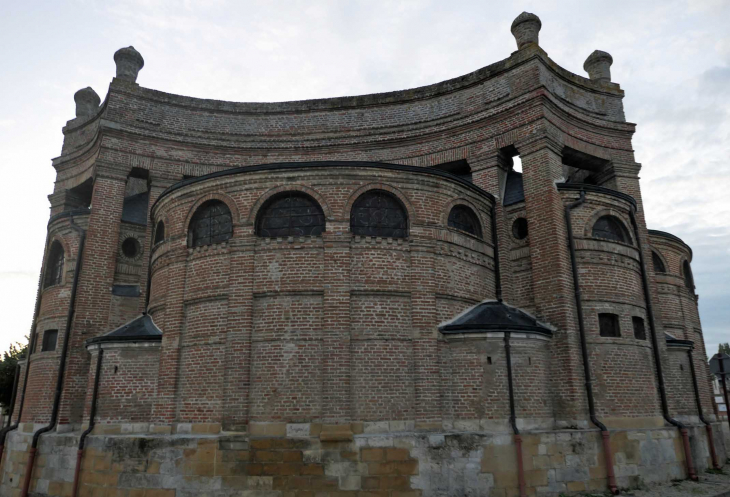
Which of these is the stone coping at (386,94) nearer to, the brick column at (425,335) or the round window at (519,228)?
the round window at (519,228)

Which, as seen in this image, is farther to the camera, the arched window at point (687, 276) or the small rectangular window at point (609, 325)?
the arched window at point (687, 276)

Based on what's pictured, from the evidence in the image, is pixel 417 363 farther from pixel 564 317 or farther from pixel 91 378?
pixel 91 378

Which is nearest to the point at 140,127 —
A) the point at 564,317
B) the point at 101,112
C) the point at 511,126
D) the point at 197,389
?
the point at 101,112

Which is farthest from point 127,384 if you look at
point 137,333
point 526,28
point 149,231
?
point 526,28

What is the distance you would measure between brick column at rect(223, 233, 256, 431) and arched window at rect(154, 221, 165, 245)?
132 inches

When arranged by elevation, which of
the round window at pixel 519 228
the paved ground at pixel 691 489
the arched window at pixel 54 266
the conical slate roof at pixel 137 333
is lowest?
the paved ground at pixel 691 489

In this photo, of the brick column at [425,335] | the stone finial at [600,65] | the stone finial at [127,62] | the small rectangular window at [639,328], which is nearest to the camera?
the brick column at [425,335]

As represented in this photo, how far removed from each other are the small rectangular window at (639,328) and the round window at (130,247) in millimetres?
15867

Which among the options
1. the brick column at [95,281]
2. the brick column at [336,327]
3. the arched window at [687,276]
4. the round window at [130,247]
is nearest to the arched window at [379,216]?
the brick column at [336,327]

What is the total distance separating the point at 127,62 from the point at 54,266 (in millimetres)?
8058

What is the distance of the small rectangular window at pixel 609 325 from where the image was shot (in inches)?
591

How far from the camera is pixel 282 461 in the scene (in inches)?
452

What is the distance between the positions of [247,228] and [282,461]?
18.5ft

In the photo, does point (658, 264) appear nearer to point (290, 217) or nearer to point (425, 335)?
point (425, 335)
